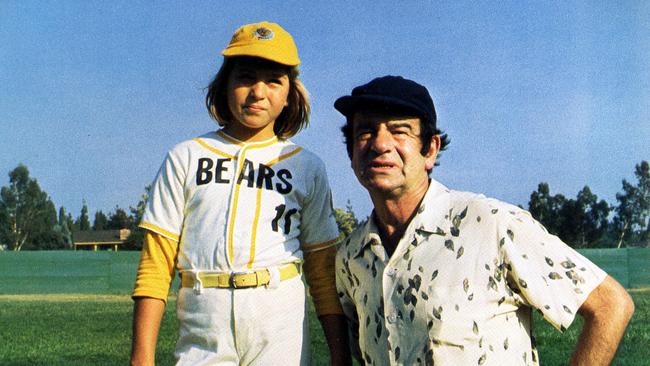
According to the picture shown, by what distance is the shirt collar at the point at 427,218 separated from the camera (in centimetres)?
279

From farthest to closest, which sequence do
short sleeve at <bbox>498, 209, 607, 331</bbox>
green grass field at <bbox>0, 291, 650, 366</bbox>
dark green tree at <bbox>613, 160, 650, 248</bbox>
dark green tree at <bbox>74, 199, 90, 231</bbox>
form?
1. dark green tree at <bbox>74, 199, 90, 231</bbox>
2. dark green tree at <bbox>613, 160, 650, 248</bbox>
3. green grass field at <bbox>0, 291, 650, 366</bbox>
4. short sleeve at <bbox>498, 209, 607, 331</bbox>

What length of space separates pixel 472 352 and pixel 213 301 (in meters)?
0.90

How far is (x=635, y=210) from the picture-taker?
4716cm

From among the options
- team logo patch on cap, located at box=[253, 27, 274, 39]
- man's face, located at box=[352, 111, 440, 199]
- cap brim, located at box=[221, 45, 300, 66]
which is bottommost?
man's face, located at box=[352, 111, 440, 199]

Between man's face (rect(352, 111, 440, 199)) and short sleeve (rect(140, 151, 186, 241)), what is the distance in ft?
2.12

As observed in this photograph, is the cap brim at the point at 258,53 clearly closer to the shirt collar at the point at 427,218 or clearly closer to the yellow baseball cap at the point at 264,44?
the yellow baseball cap at the point at 264,44

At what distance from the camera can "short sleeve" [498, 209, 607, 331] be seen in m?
2.66

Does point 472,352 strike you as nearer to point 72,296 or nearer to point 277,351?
point 277,351

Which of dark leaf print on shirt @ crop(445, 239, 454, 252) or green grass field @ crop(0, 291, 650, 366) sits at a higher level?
dark leaf print on shirt @ crop(445, 239, 454, 252)

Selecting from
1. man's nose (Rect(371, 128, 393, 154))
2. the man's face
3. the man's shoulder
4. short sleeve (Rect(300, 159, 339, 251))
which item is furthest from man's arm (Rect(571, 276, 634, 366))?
short sleeve (Rect(300, 159, 339, 251))

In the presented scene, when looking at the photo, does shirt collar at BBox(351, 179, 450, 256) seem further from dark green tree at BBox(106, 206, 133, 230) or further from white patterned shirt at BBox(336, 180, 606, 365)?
dark green tree at BBox(106, 206, 133, 230)

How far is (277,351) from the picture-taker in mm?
2850

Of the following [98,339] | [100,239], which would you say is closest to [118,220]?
[100,239]

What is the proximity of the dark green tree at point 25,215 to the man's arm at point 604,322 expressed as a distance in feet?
214
